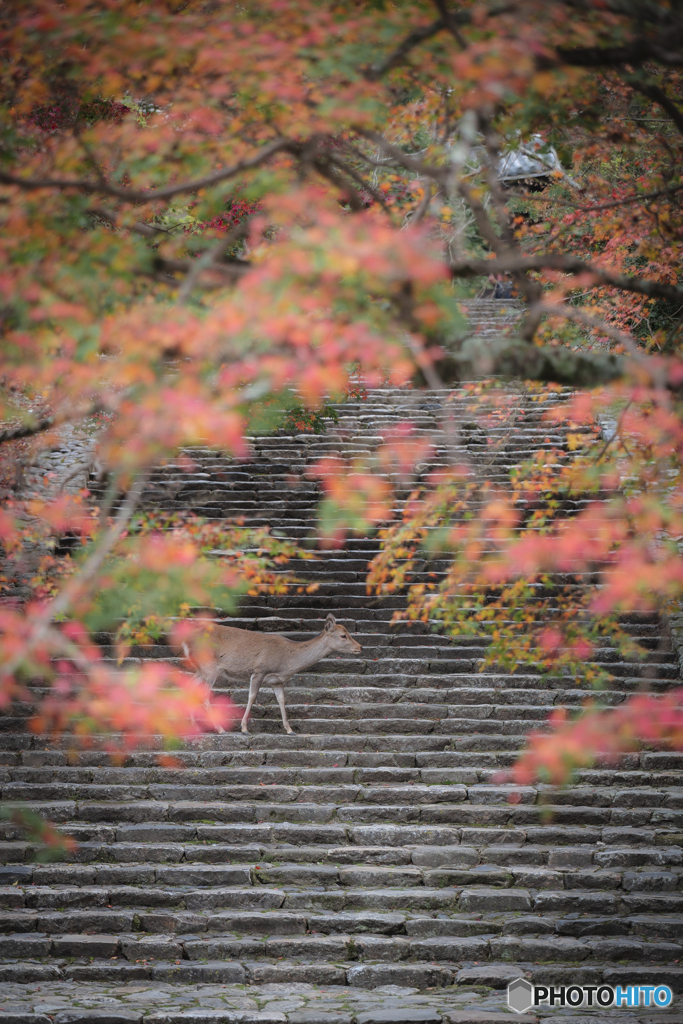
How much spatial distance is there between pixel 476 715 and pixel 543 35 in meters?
7.22

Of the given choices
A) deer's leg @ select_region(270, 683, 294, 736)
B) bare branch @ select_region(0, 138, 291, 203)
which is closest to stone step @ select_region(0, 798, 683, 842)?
deer's leg @ select_region(270, 683, 294, 736)

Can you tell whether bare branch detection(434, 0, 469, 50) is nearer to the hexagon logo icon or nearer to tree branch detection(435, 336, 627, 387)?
tree branch detection(435, 336, 627, 387)

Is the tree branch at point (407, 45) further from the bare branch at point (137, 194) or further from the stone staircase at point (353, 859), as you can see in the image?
the stone staircase at point (353, 859)

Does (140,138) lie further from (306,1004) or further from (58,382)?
(306,1004)

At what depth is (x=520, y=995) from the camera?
19.6 feet

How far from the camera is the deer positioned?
30.8 ft

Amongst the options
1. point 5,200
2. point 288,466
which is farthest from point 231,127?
Result: point 288,466

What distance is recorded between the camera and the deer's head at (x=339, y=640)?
9.65 meters

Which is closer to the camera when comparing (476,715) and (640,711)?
(640,711)

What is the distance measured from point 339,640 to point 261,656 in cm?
86

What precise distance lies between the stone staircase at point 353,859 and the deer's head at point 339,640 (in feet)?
1.76

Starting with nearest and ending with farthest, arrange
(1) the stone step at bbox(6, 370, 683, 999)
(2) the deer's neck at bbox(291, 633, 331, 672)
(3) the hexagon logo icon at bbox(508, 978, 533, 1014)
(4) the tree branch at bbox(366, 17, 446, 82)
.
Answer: (4) the tree branch at bbox(366, 17, 446, 82)
(3) the hexagon logo icon at bbox(508, 978, 533, 1014)
(1) the stone step at bbox(6, 370, 683, 999)
(2) the deer's neck at bbox(291, 633, 331, 672)

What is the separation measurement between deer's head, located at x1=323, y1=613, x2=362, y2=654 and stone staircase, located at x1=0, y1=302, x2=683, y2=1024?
54 cm

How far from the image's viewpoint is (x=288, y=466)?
13.8 m
